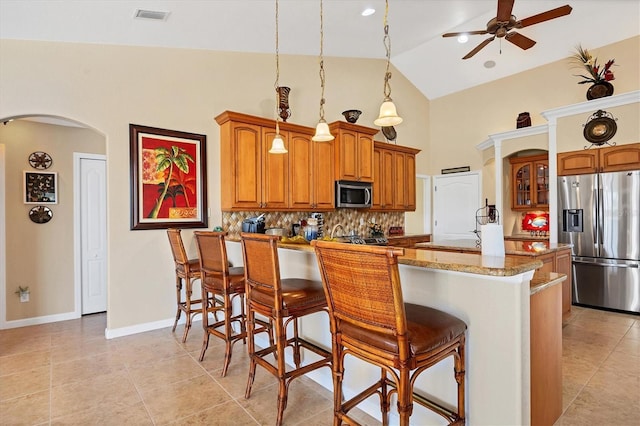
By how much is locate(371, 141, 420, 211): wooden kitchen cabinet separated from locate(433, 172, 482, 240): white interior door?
1.15 meters

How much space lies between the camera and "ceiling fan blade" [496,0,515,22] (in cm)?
334

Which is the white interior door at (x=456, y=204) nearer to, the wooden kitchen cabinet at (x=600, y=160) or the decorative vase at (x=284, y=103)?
the wooden kitchen cabinet at (x=600, y=160)

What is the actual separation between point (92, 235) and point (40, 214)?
603 mm

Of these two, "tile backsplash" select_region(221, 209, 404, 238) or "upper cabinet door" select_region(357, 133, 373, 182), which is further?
"upper cabinet door" select_region(357, 133, 373, 182)

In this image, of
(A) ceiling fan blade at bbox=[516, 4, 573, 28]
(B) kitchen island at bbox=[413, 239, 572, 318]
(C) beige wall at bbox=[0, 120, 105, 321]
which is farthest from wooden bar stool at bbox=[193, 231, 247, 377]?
(A) ceiling fan blade at bbox=[516, 4, 573, 28]

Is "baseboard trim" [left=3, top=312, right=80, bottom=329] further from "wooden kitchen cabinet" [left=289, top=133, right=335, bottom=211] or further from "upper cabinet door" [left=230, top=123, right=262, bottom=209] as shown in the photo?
"wooden kitchen cabinet" [left=289, top=133, right=335, bottom=211]

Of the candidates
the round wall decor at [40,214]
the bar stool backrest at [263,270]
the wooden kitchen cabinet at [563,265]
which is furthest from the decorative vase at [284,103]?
the wooden kitchen cabinet at [563,265]

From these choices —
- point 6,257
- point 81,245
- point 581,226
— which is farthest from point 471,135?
point 6,257

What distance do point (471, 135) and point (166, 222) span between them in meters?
5.65

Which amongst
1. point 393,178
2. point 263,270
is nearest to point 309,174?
point 393,178

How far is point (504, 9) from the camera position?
3447mm

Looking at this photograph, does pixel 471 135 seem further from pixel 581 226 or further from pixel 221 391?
pixel 221 391

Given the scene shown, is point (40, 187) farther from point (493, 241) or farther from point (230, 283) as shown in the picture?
point (493, 241)

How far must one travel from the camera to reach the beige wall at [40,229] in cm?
401
